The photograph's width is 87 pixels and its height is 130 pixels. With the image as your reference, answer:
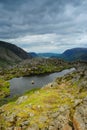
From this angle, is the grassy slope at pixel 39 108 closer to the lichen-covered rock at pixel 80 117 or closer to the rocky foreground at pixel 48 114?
the rocky foreground at pixel 48 114

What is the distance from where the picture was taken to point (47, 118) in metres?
65.8

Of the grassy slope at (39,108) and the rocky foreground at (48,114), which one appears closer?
the rocky foreground at (48,114)

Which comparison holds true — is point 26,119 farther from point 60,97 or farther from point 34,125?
point 60,97

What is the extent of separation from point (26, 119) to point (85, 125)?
17679 mm

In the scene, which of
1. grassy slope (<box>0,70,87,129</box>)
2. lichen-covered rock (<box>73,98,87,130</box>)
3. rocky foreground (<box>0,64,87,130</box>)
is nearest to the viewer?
lichen-covered rock (<box>73,98,87,130</box>)

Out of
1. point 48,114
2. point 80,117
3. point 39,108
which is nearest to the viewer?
point 80,117

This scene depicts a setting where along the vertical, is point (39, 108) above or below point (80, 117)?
above

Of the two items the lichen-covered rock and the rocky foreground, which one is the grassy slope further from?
the lichen-covered rock

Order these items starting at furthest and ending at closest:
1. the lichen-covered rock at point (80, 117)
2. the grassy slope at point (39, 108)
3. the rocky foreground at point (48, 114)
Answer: the grassy slope at point (39, 108), the rocky foreground at point (48, 114), the lichen-covered rock at point (80, 117)

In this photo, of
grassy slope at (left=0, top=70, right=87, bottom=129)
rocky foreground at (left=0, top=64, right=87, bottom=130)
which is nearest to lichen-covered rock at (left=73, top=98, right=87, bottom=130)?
rocky foreground at (left=0, top=64, right=87, bottom=130)

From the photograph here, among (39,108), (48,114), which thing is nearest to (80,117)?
(48,114)

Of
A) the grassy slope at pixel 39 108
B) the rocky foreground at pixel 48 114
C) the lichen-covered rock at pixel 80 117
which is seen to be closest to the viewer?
the lichen-covered rock at pixel 80 117

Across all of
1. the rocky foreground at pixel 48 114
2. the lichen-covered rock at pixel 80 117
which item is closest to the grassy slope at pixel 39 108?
the rocky foreground at pixel 48 114

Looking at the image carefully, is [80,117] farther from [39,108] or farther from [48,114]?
[39,108]
